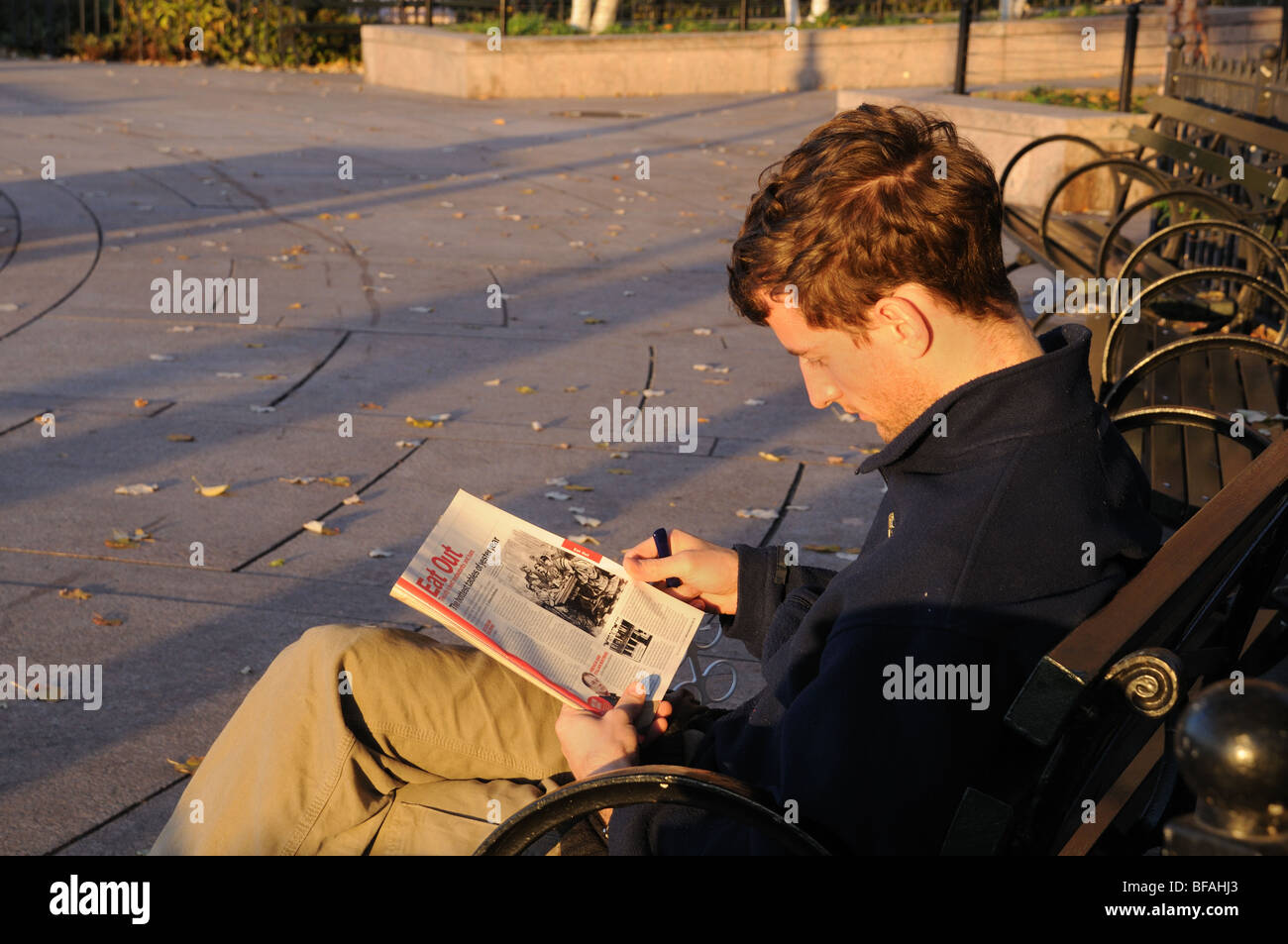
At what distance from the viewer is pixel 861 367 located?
2061 mm

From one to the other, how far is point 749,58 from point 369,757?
57.7ft

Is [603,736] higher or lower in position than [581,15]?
lower

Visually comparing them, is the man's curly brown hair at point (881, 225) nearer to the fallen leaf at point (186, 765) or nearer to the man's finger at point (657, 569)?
the man's finger at point (657, 569)

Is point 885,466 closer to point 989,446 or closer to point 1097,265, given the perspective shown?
point 989,446

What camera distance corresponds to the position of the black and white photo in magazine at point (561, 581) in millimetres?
2584

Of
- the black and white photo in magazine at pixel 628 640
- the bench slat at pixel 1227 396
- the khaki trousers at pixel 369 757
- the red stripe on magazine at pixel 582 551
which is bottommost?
the khaki trousers at pixel 369 757

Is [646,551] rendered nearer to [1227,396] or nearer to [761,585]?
[761,585]

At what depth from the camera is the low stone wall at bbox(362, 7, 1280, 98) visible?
59.3ft

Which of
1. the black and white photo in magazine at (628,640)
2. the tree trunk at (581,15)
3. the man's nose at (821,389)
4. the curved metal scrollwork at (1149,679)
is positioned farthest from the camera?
the tree trunk at (581,15)

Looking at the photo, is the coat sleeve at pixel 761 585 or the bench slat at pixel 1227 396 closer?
the coat sleeve at pixel 761 585

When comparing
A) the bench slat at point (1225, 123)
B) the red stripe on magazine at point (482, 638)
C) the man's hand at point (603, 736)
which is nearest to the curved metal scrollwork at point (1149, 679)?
the man's hand at point (603, 736)

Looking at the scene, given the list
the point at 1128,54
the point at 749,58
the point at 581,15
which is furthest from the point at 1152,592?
the point at 581,15

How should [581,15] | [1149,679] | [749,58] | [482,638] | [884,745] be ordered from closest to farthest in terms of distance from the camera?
[1149,679]
[884,745]
[482,638]
[749,58]
[581,15]

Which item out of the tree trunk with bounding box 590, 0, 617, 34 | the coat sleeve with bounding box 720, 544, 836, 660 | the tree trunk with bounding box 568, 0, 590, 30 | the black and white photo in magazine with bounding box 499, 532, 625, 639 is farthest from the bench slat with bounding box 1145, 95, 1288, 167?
the tree trunk with bounding box 568, 0, 590, 30
